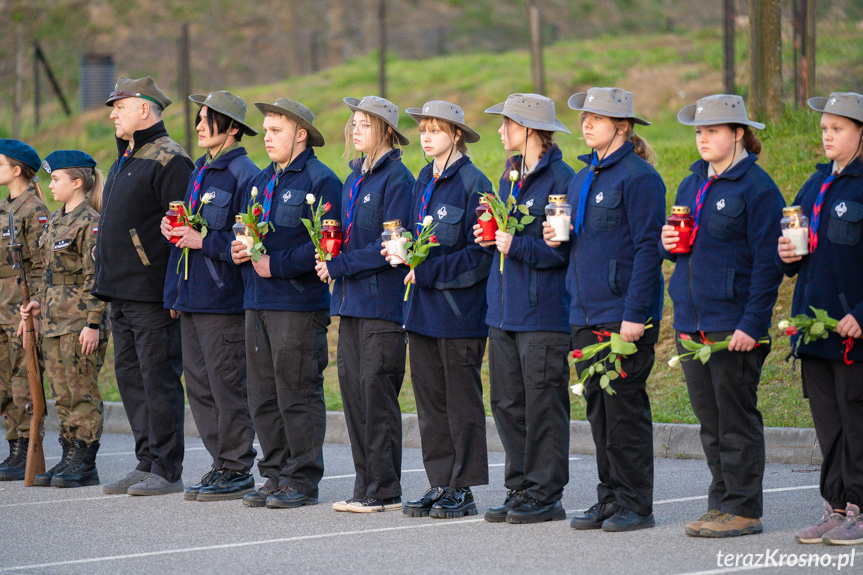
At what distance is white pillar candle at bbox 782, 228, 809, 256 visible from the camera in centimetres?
602

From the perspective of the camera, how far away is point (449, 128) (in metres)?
7.50

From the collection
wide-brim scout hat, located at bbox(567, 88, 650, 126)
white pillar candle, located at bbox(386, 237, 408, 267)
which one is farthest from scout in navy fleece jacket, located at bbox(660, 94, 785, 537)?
white pillar candle, located at bbox(386, 237, 408, 267)

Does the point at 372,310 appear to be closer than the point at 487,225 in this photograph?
No

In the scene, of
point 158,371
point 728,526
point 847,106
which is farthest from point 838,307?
point 158,371

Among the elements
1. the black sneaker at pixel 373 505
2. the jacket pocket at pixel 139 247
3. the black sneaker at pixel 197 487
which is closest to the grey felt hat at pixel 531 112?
the black sneaker at pixel 373 505

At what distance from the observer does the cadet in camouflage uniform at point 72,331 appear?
9.14 m

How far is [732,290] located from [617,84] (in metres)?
20.4

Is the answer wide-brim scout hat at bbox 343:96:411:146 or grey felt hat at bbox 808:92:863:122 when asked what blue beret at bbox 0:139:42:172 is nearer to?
wide-brim scout hat at bbox 343:96:411:146

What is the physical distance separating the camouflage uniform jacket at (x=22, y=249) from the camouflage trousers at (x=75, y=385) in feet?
2.26

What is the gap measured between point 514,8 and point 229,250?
3946cm

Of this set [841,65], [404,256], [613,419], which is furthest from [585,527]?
[841,65]

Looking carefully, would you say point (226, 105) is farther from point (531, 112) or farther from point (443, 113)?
point (531, 112)

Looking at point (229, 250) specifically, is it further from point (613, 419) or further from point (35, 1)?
point (35, 1)

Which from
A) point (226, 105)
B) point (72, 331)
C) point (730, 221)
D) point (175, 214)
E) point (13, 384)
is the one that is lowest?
point (13, 384)
